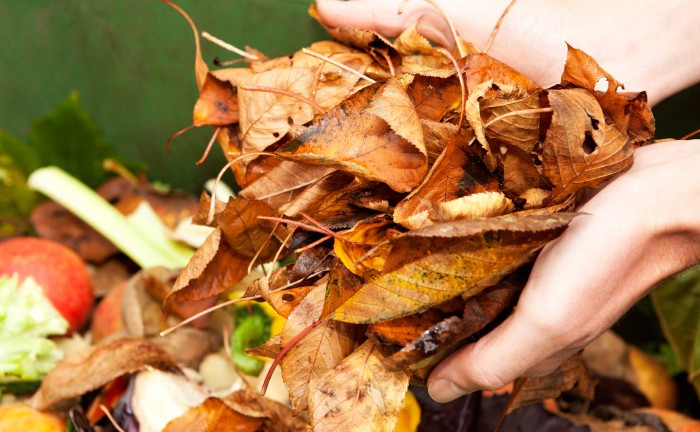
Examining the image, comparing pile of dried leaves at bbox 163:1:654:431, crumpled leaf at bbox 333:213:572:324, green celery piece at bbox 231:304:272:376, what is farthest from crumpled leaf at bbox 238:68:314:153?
green celery piece at bbox 231:304:272:376

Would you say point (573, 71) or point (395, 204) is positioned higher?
point (573, 71)

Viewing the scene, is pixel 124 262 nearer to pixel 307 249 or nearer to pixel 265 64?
pixel 265 64

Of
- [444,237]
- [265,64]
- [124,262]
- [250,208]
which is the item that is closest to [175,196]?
[124,262]

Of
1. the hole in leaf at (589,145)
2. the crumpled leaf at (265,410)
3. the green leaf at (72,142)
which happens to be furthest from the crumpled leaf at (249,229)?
the green leaf at (72,142)

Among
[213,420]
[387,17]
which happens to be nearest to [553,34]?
[387,17]

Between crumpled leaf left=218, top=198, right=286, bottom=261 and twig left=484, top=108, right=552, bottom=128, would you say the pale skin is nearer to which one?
twig left=484, top=108, right=552, bottom=128
